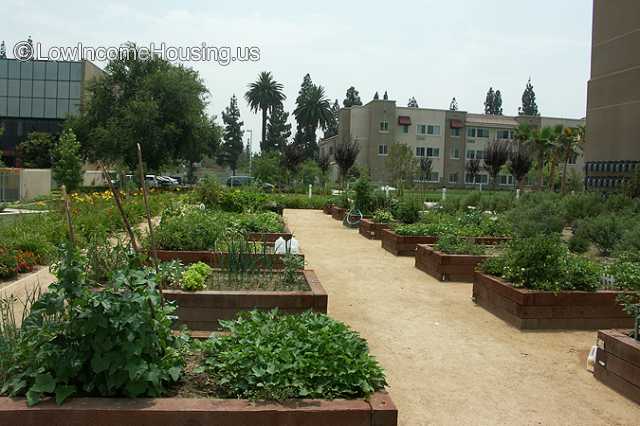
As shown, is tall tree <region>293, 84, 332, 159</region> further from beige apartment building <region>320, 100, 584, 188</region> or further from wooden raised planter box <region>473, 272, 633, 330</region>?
wooden raised planter box <region>473, 272, 633, 330</region>

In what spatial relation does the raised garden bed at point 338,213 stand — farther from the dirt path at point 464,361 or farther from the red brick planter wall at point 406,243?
the dirt path at point 464,361

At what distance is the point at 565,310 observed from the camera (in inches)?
296

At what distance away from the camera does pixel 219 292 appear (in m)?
6.79

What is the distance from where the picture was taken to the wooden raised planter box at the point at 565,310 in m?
7.46

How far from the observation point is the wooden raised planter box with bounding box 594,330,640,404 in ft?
17.1

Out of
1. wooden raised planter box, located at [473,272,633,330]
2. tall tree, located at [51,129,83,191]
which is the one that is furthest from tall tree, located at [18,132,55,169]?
wooden raised planter box, located at [473,272,633,330]

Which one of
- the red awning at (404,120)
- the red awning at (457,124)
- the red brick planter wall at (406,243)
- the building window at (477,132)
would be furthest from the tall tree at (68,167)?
the building window at (477,132)

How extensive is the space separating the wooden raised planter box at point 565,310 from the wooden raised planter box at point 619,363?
158cm

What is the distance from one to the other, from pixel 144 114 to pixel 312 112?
53602 mm

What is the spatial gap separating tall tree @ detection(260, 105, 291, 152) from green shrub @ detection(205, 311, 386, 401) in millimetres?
92817

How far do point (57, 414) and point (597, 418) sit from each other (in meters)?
3.88

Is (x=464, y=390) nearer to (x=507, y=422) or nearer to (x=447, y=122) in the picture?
(x=507, y=422)

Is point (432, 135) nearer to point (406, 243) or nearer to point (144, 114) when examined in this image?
point (144, 114)

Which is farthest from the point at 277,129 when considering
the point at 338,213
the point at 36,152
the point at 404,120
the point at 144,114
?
the point at 338,213
